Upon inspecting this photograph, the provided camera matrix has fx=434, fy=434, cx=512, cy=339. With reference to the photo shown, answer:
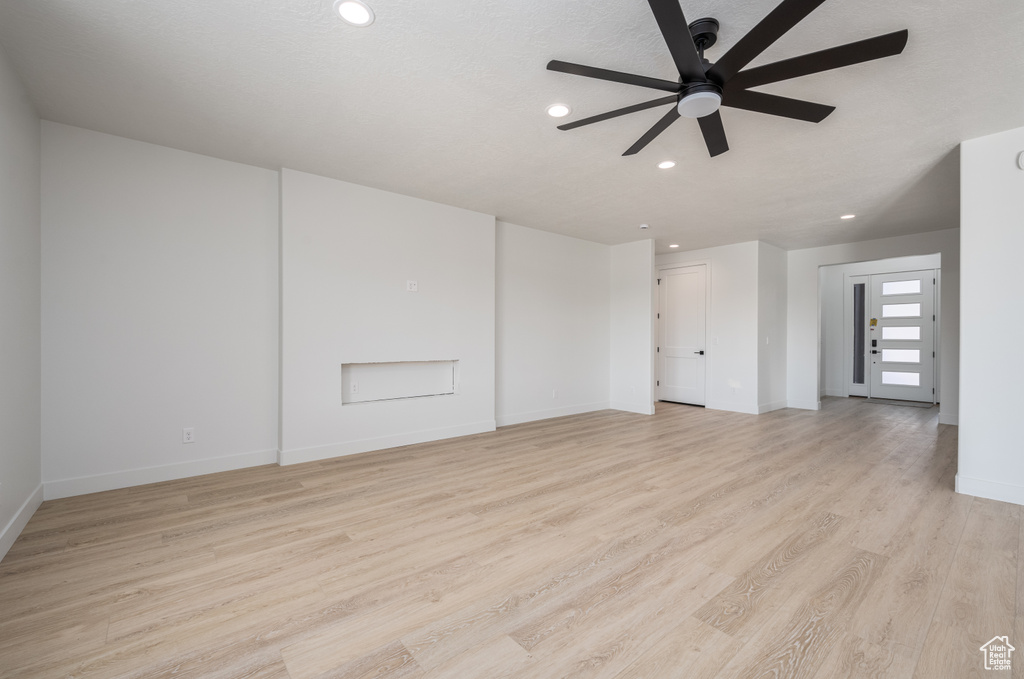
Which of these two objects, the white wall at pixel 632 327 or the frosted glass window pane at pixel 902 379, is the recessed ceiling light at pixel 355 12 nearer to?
the white wall at pixel 632 327

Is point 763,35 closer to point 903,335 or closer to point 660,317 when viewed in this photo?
point 660,317

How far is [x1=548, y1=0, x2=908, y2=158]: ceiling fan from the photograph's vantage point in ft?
5.31

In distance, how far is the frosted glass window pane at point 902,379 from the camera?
787 centimetres

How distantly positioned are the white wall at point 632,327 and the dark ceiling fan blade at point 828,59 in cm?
466

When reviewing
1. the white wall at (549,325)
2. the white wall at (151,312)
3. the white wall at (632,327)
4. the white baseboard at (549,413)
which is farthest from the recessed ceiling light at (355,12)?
the white wall at (632,327)

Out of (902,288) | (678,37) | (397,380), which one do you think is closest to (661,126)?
(678,37)

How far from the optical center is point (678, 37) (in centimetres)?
172

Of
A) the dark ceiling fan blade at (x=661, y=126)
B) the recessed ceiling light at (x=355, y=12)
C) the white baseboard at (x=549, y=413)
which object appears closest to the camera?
the recessed ceiling light at (x=355, y=12)

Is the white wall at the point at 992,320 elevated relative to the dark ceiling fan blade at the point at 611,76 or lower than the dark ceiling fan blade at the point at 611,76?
lower

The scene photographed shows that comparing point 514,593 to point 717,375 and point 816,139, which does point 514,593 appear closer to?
point 816,139

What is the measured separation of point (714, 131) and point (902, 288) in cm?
818

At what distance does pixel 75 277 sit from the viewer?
3129 mm

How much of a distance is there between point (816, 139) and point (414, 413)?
4.29 meters

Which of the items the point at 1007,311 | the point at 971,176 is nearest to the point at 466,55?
the point at 971,176
